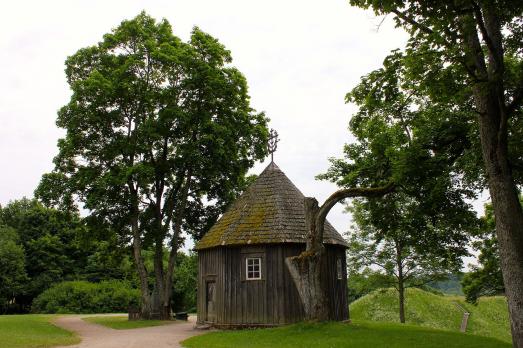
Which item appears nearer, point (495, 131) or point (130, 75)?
point (495, 131)

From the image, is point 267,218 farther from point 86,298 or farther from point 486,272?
point 86,298

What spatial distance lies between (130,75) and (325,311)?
729 inches

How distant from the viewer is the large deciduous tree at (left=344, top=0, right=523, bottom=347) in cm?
1160

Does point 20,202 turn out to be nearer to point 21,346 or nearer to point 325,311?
point 21,346

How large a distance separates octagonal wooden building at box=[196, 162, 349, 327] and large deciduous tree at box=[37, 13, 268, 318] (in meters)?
5.62

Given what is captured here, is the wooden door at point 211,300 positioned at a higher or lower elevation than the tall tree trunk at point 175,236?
lower

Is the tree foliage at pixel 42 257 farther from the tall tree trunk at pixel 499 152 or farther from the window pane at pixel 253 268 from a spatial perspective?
the tall tree trunk at pixel 499 152

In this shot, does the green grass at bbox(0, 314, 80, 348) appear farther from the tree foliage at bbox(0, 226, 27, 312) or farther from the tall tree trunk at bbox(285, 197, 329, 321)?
the tree foliage at bbox(0, 226, 27, 312)

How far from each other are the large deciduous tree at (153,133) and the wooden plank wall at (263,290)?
755cm

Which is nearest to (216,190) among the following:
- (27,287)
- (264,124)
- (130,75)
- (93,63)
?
(264,124)

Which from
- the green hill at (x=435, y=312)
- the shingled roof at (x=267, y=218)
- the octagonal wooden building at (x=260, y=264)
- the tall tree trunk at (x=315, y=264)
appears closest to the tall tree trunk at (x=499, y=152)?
the tall tree trunk at (x=315, y=264)

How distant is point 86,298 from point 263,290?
85.2 ft

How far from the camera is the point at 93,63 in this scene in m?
29.4

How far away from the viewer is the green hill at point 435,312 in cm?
3212
